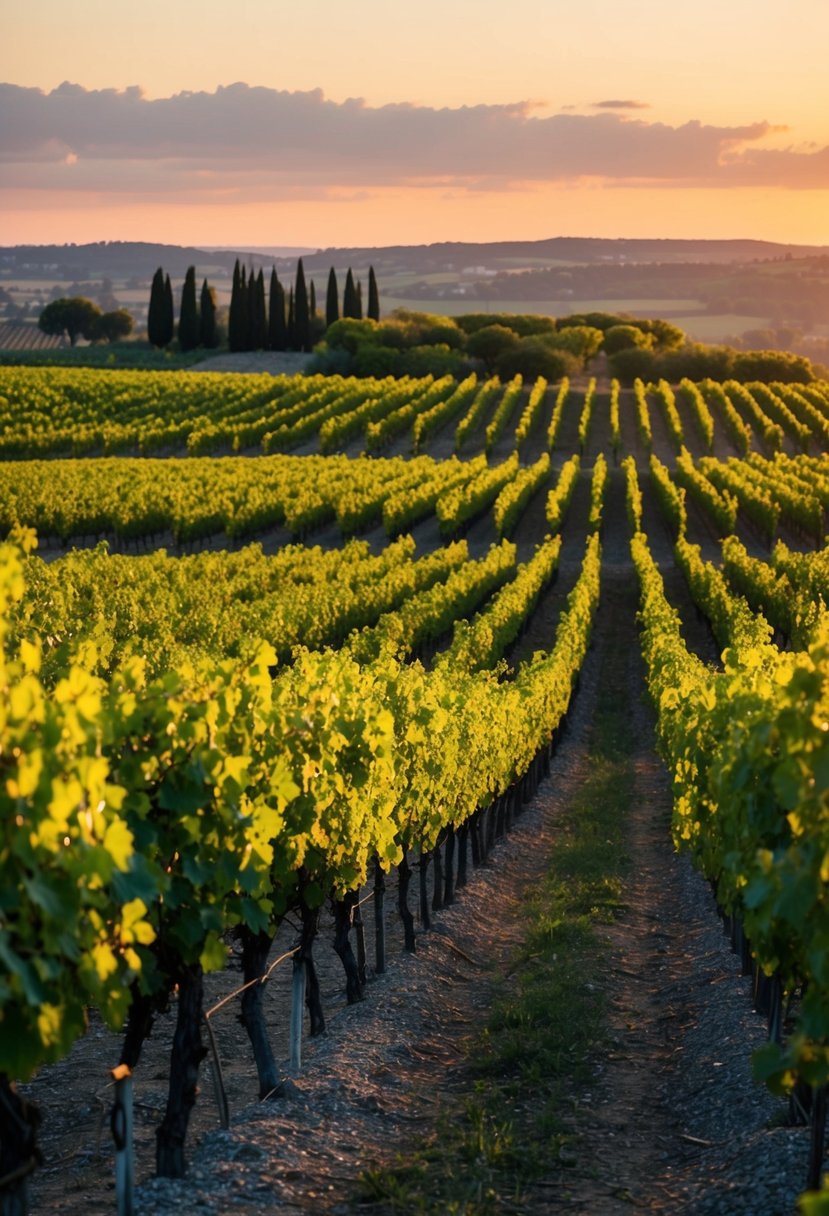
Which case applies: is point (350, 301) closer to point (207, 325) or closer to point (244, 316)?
point (244, 316)

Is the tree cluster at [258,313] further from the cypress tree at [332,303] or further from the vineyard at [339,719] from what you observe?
the vineyard at [339,719]

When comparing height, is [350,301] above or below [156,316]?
above

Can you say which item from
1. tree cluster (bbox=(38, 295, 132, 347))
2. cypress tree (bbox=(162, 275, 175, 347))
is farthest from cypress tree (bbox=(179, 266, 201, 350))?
tree cluster (bbox=(38, 295, 132, 347))

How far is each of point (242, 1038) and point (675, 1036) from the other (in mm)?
4035

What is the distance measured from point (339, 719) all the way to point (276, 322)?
102 m

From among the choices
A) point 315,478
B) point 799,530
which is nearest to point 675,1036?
point 799,530

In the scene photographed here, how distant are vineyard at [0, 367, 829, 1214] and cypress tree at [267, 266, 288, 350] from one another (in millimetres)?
37676

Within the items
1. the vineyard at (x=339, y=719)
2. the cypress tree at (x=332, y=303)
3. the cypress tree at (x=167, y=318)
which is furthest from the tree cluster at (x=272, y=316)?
the vineyard at (x=339, y=719)

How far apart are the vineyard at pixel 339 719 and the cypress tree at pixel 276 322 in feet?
124

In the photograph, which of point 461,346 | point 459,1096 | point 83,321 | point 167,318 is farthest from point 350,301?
point 459,1096

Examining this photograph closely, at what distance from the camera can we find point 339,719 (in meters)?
12.3

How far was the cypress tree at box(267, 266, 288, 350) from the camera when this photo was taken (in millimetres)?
110625

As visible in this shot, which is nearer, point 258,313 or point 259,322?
point 258,313

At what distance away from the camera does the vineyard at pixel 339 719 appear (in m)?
6.57
